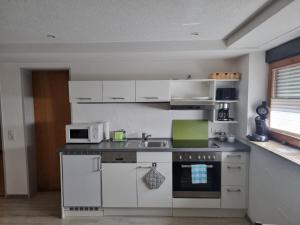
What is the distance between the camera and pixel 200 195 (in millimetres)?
2621

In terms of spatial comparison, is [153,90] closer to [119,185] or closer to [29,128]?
[119,185]

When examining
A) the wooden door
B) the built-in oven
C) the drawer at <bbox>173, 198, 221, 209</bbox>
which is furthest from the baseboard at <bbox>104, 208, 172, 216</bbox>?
the wooden door

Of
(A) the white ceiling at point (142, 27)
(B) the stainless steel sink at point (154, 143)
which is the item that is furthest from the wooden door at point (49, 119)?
(B) the stainless steel sink at point (154, 143)

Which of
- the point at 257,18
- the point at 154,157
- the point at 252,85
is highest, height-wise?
the point at 257,18

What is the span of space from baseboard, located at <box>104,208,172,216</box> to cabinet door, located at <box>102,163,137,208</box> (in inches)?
4.0

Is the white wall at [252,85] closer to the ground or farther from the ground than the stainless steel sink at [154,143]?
farther from the ground

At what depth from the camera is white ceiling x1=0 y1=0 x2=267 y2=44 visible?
151cm

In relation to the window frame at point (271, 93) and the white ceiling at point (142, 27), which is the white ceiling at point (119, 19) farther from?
the window frame at point (271, 93)

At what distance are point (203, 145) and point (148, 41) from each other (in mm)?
1535

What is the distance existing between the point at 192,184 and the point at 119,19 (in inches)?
83.3

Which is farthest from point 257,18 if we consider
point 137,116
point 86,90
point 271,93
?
point 86,90

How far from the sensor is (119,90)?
2848mm

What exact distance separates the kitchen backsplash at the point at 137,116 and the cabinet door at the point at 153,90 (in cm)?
34

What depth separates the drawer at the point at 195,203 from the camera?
2619mm
